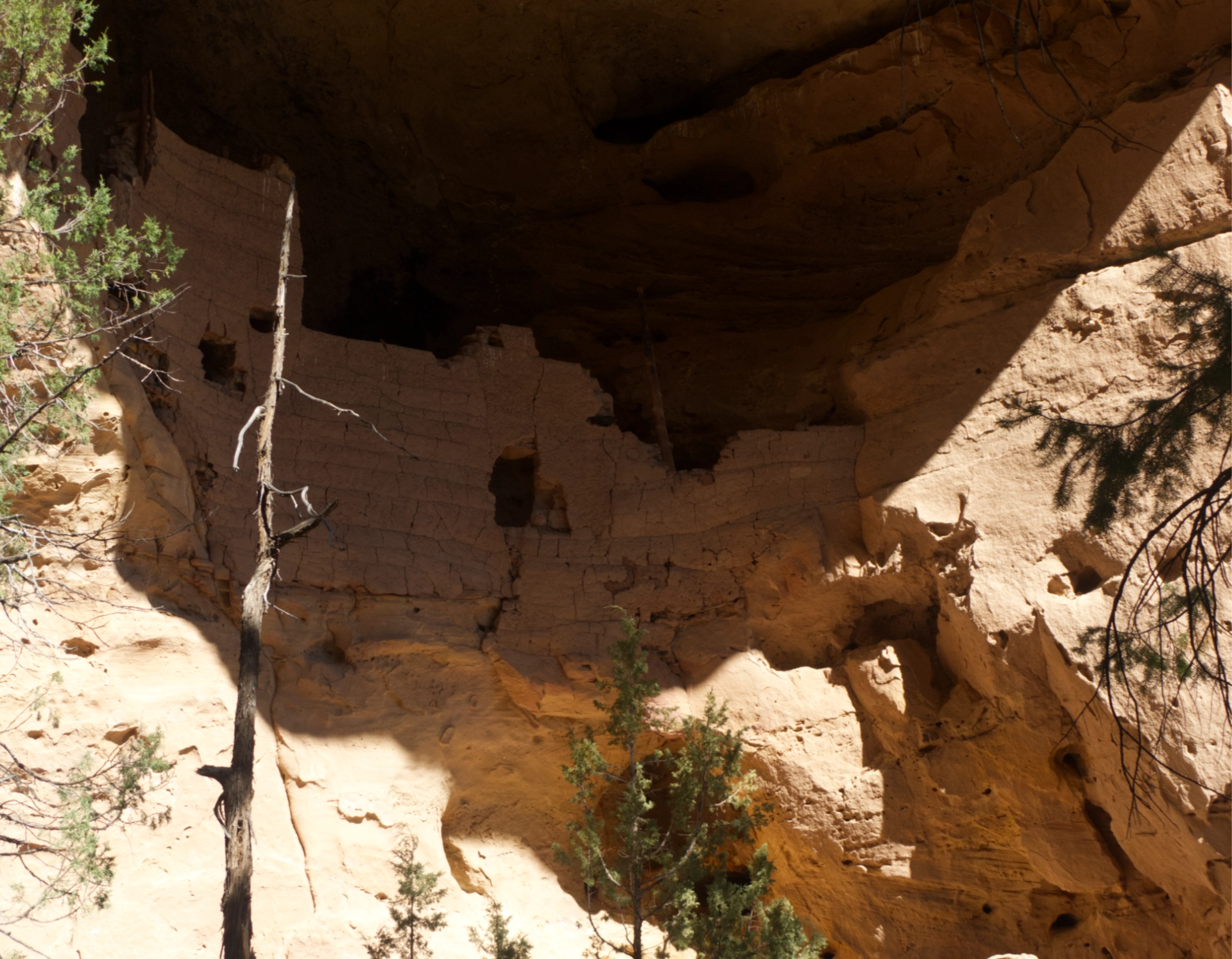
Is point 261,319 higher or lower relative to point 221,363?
higher

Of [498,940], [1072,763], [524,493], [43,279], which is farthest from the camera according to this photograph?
[524,493]

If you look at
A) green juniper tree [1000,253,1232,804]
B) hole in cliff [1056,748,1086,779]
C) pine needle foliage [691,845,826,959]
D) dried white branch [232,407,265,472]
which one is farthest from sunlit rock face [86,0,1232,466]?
pine needle foliage [691,845,826,959]

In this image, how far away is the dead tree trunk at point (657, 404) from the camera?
973cm

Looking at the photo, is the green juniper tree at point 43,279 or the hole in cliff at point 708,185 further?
the hole in cliff at point 708,185

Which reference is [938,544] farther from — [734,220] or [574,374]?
[734,220]

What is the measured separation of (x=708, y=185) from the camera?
36.3 feet

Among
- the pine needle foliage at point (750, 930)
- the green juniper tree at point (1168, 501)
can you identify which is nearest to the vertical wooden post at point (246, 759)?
the pine needle foliage at point (750, 930)

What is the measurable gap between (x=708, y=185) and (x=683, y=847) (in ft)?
18.9

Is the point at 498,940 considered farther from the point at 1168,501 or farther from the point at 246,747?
the point at 1168,501

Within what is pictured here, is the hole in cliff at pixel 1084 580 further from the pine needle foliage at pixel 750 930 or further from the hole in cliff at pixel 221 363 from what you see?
the hole in cliff at pixel 221 363

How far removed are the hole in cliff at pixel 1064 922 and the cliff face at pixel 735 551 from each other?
1 cm

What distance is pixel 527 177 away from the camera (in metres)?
11.1

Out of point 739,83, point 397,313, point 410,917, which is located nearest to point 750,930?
point 410,917

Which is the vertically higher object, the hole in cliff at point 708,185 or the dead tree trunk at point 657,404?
the hole in cliff at point 708,185
